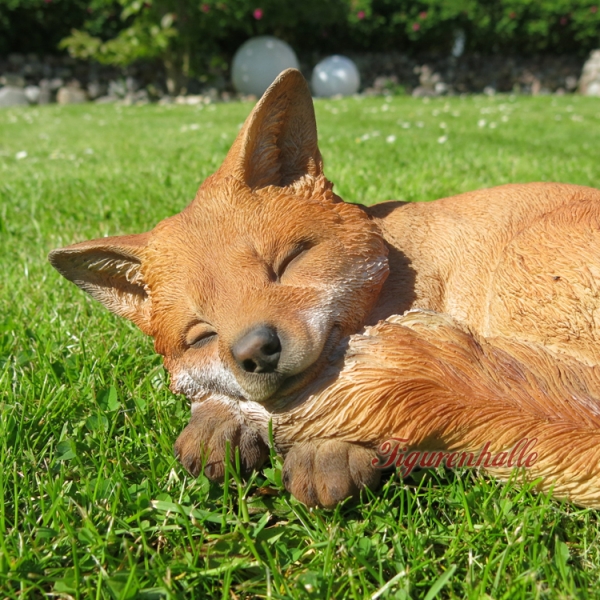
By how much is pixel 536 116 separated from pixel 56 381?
9645mm

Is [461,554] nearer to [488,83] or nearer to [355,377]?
[355,377]

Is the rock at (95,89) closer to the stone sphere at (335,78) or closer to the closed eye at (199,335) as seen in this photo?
the stone sphere at (335,78)

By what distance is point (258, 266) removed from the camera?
1.43m

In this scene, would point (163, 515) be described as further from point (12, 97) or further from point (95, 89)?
point (95, 89)

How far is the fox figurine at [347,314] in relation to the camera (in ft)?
4.26

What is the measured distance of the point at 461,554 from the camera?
4.49ft

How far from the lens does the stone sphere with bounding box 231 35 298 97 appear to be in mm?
15109

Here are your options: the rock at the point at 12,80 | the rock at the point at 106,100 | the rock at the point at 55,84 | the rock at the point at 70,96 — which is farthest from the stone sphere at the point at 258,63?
the rock at the point at 12,80

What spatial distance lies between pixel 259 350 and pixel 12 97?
641 inches

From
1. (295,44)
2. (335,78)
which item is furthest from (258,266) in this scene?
(295,44)

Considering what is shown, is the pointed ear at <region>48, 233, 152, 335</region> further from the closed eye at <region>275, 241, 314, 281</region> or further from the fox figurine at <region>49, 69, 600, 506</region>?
the closed eye at <region>275, 241, 314, 281</region>

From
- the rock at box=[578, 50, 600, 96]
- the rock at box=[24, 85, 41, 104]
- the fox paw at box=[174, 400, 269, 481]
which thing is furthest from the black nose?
the rock at box=[578, 50, 600, 96]

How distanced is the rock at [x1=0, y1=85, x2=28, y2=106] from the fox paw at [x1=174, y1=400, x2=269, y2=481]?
15.9m

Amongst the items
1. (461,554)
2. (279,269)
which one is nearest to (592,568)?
(461,554)
